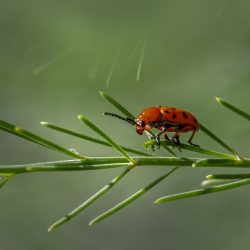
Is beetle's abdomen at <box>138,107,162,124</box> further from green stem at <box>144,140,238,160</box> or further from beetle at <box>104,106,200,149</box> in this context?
green stem at <box>144,140,238,160</box>

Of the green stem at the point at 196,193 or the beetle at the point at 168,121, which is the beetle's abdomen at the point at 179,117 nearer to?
the beetle at the point at 168,121

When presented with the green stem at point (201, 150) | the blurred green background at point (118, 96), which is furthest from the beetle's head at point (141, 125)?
the blurred green background at point (118, 96)

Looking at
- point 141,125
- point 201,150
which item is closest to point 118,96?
point 141,125

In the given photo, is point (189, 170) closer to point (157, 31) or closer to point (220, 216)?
point (220, 216)

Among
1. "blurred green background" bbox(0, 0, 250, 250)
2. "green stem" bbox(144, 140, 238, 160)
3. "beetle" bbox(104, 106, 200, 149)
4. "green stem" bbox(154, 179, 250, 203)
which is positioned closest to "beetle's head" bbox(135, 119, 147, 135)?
"beetle" bbox(104, 106, 200, 149)

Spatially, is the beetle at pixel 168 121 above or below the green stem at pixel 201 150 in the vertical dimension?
above

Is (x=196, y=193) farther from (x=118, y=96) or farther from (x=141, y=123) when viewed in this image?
(x=118, y=96)

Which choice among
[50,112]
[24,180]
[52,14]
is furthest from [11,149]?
[52,14]

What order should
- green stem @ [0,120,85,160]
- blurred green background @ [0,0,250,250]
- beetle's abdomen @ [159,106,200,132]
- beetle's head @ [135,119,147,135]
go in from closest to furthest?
green stem @ [0,120,85,160] → beetle's abdomen @ [159,106,200,132] → beetle's head @ [135,119,147,135] → blurred green background @ [0,0,250,250]
